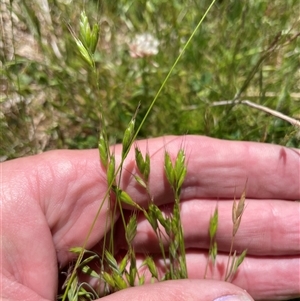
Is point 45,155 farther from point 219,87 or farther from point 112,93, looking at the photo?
point 219,87

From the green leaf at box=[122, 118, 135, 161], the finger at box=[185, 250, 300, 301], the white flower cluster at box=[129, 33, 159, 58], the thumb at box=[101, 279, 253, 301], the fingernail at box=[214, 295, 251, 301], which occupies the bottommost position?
the finger at box=[185, 250, 300, 301]

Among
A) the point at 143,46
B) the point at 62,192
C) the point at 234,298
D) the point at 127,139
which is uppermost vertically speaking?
the point at 143,46

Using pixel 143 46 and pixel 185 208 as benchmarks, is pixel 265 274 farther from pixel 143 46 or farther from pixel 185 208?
pixel 143 46

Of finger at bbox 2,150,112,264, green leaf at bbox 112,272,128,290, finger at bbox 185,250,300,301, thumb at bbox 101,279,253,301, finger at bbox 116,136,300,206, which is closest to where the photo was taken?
thumb at bbox 101,279,253,301

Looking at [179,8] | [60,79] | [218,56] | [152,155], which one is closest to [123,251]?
[152,155]

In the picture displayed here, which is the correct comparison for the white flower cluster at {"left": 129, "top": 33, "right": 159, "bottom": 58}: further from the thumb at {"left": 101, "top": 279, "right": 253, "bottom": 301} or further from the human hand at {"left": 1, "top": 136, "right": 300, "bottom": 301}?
the thumb at {"left": 101, "top": 279, "right": 253, "bottom": 301}

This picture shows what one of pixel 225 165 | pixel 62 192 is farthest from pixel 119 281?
pixel 225 165

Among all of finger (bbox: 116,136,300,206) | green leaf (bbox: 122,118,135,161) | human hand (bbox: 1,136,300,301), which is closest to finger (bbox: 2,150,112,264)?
human hand (bbox: 1,136,300,301)

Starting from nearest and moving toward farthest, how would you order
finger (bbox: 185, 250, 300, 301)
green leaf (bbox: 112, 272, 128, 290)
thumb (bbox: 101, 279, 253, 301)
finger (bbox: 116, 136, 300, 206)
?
thumb (bbox: 101, 279, 253, 301) < green leaf (bbox: 112, 272, 128, 290) < finger (bbox: 116, 136, 300, 206) < finger (bbox: 185, 250, 300, 301)
